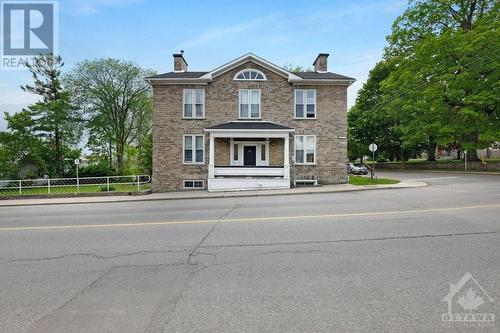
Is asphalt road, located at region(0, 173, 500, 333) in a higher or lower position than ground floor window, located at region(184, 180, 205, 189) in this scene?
lower

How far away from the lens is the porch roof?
832 inches

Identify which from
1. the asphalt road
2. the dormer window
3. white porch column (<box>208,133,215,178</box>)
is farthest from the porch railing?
the asphalt road

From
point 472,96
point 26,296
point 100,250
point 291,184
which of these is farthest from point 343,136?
point 26,296

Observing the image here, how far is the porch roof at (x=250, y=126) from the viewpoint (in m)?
21.1

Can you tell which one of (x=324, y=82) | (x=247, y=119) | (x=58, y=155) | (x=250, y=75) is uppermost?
(x=250, y=75)

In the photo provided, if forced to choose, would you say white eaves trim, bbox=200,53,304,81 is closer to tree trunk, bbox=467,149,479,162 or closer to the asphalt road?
the asphalt road

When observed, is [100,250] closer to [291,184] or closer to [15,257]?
[15,257]

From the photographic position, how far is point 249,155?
899 inches

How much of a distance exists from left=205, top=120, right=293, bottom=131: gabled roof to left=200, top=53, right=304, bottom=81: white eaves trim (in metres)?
3.42

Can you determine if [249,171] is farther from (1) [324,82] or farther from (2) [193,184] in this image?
(1) [324,82]

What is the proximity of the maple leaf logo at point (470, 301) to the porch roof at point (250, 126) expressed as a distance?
17.5m

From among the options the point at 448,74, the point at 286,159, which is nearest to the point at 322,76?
the point at 286,159

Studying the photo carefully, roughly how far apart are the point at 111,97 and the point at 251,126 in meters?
27.0

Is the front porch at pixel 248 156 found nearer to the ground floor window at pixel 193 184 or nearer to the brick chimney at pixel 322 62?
the ground floor window at pixel 193 184
